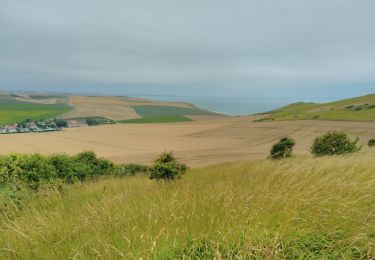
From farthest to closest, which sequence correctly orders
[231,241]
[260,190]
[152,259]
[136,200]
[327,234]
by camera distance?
[136,200] < [260,190] < [327,234] < [231,241] < [152,259]

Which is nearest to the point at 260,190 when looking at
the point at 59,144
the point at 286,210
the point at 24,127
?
the point at 286,210

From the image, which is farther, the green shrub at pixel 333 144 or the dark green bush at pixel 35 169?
the green shrub at pixel 333 144

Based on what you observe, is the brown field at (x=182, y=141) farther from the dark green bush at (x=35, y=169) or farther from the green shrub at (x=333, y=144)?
the dark green bush at (x=35, y=169)

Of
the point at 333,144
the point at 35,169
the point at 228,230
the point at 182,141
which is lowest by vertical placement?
the point at 182,141

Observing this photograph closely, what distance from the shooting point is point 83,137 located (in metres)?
75.8

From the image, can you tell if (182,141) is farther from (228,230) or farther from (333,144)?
(228,230)

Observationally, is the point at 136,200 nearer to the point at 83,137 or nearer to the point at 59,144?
the point at 59,144

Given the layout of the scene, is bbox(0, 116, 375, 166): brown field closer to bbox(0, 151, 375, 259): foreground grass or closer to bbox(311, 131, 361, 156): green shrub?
bbox(311, 131, 361, 156): green shrub

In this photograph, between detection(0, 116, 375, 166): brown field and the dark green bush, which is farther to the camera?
detection(0, 116, 375, 166): brown field

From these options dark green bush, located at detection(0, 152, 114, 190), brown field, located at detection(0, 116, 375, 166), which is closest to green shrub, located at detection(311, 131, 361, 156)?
dark green bush, located at detection(0, 152, 114, 190)

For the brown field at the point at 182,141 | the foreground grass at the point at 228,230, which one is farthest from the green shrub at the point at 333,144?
the brown field at the point at 182,141

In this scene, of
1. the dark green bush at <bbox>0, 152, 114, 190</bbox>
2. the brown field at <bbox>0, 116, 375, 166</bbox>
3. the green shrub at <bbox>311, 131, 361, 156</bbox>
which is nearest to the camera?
the dark green bush at <bbox>0, 152, 114, 190</bbox>

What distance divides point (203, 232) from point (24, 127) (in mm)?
107737

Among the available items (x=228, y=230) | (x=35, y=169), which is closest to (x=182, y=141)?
(x=35, y=169)
